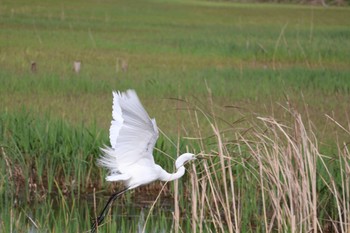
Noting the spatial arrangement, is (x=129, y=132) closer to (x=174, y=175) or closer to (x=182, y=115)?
(x=174, y=175)

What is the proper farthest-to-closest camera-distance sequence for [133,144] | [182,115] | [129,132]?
1. [182,115]
2. [133,144]
3. [129,132]

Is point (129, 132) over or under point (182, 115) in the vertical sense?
under

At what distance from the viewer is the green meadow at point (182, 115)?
5535 millimetres

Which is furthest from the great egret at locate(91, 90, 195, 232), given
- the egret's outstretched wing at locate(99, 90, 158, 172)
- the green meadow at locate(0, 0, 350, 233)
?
the green meadow at locate(0, 0, 350, 233)

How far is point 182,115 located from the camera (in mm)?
10750

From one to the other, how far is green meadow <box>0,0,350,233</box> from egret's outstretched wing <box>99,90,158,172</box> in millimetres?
311

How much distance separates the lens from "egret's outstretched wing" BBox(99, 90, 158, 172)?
467 centimetres

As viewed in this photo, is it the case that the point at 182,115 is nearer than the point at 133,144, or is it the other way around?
the point at 133,144

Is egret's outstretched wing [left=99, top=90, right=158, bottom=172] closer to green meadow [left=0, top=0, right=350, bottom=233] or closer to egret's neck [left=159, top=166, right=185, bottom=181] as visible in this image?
egret's neck [left=159, top=166, right=185, bottom=181]

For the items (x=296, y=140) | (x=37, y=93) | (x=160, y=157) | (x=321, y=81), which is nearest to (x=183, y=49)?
(x=321, y=81)

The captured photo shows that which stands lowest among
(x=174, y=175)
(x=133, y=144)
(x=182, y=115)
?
(x=174, y=175)

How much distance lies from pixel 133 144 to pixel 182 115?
18.9 ft

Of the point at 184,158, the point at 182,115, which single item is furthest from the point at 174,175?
the point at 182,115

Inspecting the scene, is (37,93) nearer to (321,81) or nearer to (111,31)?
(321,81)
